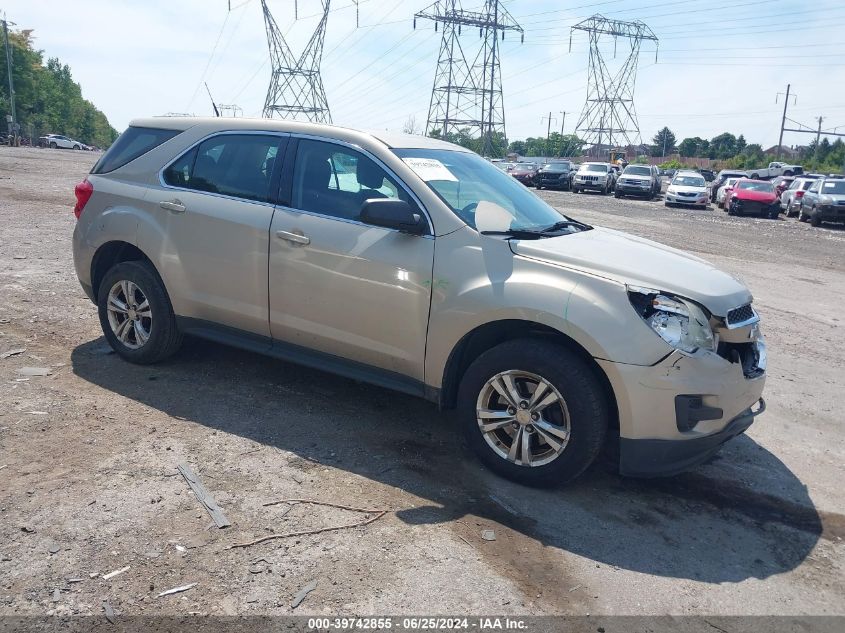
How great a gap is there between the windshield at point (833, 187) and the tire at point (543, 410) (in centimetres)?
2521

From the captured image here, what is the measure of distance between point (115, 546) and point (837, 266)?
48.7 feet

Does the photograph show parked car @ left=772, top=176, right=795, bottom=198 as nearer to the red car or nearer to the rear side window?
the red car

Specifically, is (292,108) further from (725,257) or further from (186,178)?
(186,178)

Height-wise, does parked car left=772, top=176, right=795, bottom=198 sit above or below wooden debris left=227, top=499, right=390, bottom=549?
above

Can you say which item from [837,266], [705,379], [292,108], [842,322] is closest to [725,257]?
[837,266]

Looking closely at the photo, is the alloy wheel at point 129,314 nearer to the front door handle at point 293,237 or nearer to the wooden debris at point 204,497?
the front door handle at point 293,237

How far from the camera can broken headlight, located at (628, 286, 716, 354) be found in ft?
12.0

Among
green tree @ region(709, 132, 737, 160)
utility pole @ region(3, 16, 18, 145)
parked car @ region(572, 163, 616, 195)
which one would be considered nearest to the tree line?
utility pole @ region(3, 16, 18, 145)

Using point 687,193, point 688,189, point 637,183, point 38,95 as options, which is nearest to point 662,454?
point 687,193

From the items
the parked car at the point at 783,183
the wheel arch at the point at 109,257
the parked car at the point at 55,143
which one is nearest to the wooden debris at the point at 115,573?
the wheel arch at the point at 109,257

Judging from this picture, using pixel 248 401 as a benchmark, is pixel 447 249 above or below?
above

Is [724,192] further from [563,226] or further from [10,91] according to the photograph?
[10,91]

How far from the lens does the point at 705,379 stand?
11.9 feet

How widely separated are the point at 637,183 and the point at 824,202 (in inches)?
463
